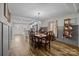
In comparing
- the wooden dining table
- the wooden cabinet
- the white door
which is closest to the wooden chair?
the wooden dining table

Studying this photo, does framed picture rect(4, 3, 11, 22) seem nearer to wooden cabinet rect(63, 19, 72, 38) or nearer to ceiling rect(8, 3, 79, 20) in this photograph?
ceiling rect(8, 3, 79, 20)

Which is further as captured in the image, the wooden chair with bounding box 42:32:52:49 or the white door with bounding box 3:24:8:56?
the wooden chair with bounding box 42:32:52:49

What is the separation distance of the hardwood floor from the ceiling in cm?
40

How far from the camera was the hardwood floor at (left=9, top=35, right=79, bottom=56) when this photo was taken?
195 cm

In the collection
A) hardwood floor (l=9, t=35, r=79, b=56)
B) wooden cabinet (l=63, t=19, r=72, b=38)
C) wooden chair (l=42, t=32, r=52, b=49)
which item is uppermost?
wooden cabinet (l=63, t=19, r=72, b=38)

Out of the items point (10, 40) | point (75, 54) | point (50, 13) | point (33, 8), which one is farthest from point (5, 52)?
point (75, 54)

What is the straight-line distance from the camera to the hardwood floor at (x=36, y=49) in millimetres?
1945

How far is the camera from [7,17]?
1907 mm

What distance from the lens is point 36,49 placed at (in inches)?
78.2

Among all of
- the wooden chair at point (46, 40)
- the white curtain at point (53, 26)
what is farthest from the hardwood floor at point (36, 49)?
the white curtain at point (53, 26)

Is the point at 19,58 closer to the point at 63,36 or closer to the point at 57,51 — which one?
the point at 57,51

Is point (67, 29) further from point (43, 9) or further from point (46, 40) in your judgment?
point (43, 9)

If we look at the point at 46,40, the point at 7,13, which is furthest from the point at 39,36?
the point at 7,13

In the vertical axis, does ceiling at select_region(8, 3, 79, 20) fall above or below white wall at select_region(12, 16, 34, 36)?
above
